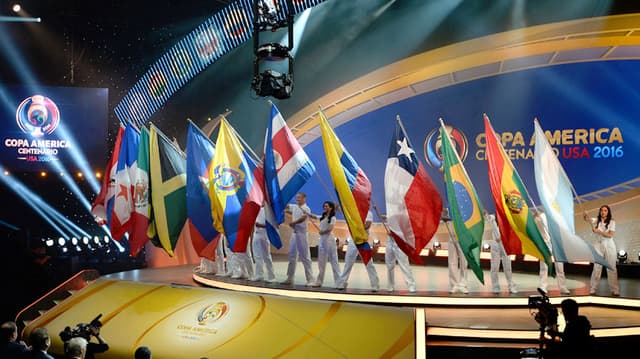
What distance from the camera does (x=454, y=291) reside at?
34.2ft

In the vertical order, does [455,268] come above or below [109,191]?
below

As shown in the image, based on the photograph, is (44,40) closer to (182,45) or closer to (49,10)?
(49,10)

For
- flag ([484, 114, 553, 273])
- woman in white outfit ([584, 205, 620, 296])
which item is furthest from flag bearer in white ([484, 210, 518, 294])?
woman in white outfit ([584, 205, 620, 296])

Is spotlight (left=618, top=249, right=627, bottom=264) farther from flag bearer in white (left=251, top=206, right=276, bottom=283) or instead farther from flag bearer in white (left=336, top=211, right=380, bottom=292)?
flag bearer in white (left=251, top=206, right=276, bottom=283)

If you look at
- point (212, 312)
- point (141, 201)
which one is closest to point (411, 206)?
point (212, 312)

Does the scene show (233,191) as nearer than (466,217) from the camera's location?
No

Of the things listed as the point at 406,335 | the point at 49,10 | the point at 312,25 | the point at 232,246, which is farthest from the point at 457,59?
the point at 49,10

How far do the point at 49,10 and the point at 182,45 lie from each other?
3585 mm

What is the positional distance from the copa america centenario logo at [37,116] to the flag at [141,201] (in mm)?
5107

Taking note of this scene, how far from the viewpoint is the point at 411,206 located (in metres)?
10.2

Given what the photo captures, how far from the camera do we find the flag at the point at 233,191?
10742mm

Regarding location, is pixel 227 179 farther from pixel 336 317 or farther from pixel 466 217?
pixel 466 217

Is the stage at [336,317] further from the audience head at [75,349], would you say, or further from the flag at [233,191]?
the audience head at [75,349]

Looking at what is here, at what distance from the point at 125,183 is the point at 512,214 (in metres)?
7.69
